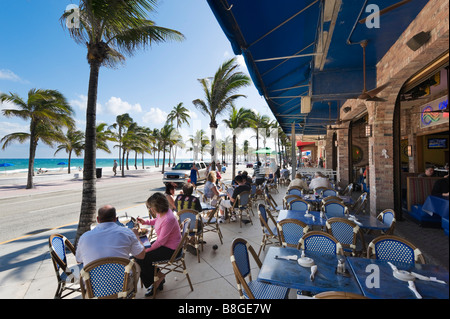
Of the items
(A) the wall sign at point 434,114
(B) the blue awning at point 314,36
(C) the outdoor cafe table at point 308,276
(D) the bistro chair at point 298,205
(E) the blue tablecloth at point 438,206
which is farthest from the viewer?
Result: (A) the wall sign at point 434,114

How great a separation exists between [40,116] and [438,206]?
20179mm

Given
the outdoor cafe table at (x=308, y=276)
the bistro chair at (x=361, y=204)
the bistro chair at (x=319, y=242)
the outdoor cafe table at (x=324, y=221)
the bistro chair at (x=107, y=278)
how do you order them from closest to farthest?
1. the outdoor cafe table at (x=308, y=276)
2. the bistro chair at (x=107, y=278)
3. the bistro chair at (x=319, y=242)
4. the outdoor cafe table at (x=324, y=221)
5. the bistro chair at (x=361, y=204)

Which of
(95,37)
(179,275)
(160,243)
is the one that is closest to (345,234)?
(179,275)

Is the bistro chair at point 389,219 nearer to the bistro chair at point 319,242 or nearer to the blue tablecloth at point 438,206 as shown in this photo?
the bistro chair at point 319,242

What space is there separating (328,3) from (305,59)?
2689mm

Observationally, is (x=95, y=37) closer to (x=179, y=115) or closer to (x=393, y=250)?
(x=393, y=250)

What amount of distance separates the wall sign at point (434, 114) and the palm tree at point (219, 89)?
8800 millimetres

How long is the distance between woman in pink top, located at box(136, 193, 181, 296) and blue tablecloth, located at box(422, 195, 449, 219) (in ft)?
10.1

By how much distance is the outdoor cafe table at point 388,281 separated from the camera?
6.53 ft

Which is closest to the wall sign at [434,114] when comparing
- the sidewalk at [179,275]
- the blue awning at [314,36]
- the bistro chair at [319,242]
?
the blue awning at [314,36]

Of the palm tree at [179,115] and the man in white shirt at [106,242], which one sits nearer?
the man in white shirt at [106,242]

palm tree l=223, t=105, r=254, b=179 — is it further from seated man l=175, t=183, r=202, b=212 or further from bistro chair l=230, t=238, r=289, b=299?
bistro chair l=230, t=238, r=289, b=299

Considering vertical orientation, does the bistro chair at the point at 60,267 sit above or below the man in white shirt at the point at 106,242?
below
